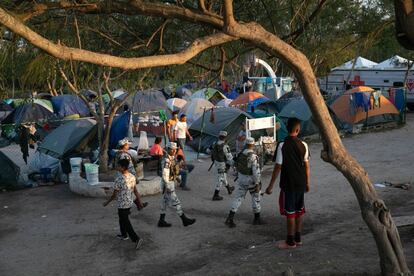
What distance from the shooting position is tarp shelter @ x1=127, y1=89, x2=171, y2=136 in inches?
872

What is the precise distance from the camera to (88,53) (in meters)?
4.52

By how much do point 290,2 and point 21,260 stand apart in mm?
5779

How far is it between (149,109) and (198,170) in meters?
11.0

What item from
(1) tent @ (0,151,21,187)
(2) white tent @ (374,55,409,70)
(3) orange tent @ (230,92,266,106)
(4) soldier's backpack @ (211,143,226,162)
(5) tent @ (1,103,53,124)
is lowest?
(1) tent @ (0,151,21,187)

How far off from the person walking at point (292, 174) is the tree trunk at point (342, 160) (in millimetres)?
1381

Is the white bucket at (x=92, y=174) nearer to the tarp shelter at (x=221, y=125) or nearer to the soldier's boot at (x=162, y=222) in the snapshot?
the soldier's boot at (x=162, y=222)

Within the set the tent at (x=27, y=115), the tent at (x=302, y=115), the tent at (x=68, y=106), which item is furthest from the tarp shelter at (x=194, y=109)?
the tent at (x=27, y=115)

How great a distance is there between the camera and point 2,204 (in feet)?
40.4

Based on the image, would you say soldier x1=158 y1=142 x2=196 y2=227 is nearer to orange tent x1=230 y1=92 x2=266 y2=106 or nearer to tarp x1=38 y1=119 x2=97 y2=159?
tarp x1=38 y1=119 x2=97 y2=159

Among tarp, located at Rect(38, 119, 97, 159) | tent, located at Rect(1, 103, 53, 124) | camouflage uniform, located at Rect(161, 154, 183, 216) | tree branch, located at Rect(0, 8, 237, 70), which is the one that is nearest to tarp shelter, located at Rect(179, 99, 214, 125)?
tent, located at Rect(1, 103, 53, 124)

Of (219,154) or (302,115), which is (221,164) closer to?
(219,154)

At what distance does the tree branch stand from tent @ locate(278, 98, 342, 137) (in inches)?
576

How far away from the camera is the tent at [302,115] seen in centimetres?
1967

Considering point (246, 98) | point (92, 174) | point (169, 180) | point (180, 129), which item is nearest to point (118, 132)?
point (180, 129)
